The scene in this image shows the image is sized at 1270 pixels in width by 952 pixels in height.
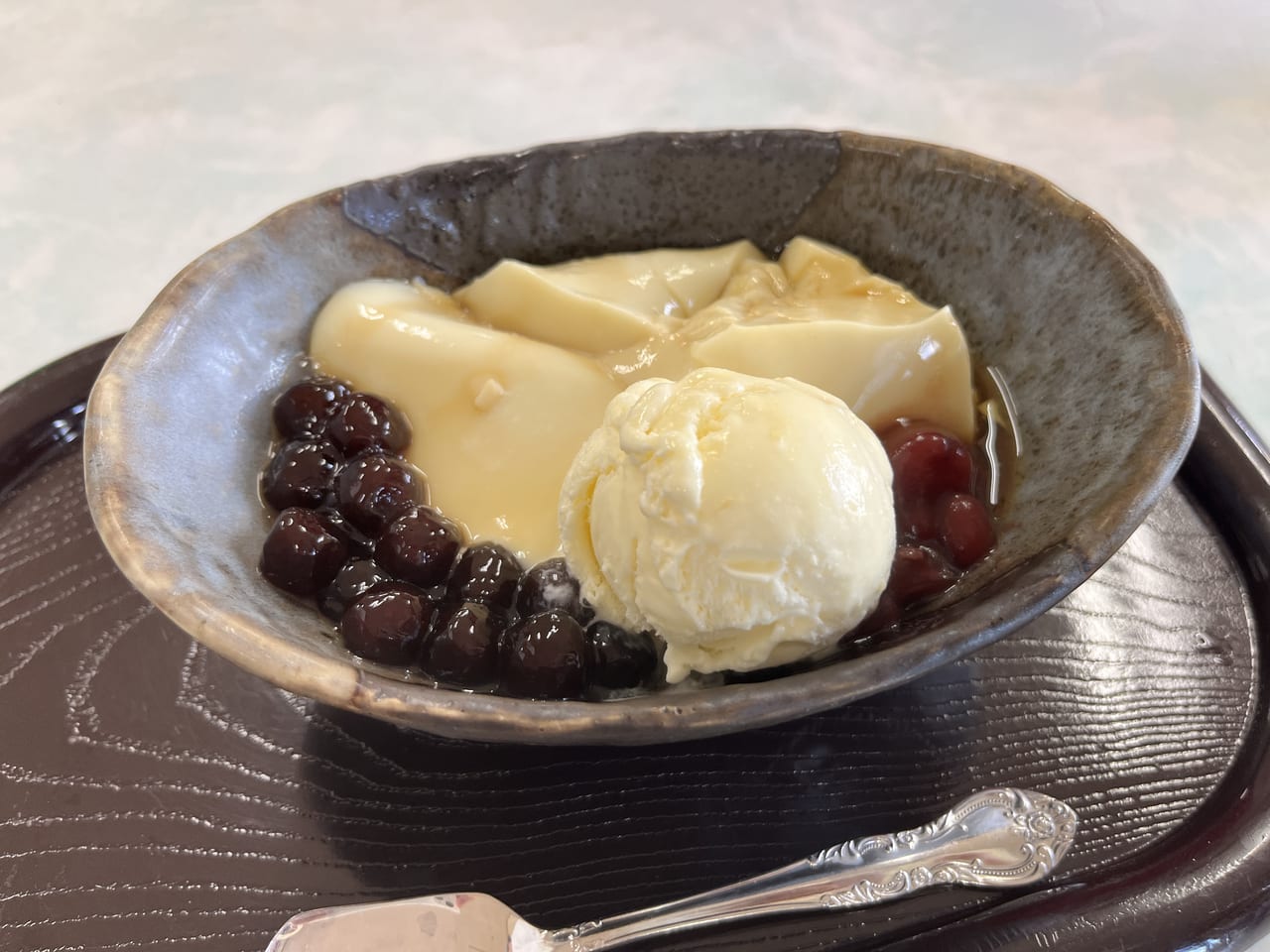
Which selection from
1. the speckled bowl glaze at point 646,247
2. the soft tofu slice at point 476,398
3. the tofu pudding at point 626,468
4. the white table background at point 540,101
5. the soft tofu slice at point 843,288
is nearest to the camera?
the speckled bowl glaze at point 646,247

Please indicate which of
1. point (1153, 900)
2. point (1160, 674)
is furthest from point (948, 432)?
point (1153, 900)

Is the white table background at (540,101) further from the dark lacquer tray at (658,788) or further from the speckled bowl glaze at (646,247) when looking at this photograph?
the dark lacquer tray at (658,788)

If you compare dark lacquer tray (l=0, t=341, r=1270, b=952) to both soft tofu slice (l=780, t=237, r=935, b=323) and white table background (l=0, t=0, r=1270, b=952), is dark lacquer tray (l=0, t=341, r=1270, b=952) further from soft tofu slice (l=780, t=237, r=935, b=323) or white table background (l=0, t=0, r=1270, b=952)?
white table background (l=0, t=0, r=1270, b=952)

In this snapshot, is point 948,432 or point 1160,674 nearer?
point 1160,674

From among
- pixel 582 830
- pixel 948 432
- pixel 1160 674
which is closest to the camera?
pixel 582 830

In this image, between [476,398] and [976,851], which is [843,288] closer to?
[476,398]

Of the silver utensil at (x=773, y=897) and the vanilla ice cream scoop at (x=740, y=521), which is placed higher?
the vanilla ice cream scoop at (x=740, y=521)

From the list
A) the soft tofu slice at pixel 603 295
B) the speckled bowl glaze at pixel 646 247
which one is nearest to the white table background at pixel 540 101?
the speckled bowl glaze at pixel 646 247

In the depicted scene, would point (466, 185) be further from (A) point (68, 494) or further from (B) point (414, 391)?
(A) point (68, 494)
